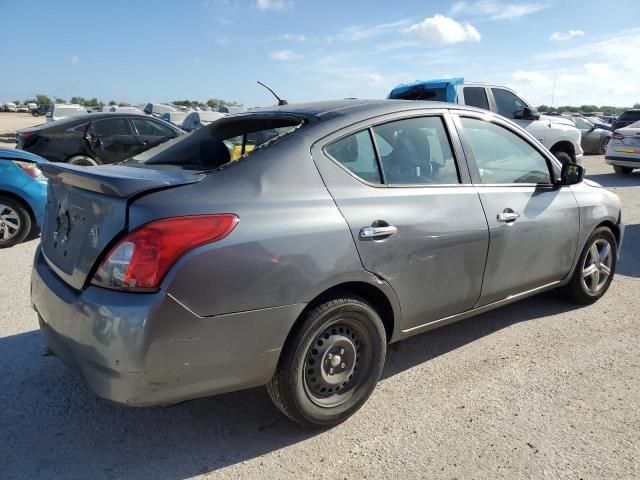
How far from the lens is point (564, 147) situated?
38.4 feet

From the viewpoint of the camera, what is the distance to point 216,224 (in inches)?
90.0

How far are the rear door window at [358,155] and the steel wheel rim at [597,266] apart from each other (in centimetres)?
239

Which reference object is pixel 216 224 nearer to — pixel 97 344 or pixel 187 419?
pixel 97 344

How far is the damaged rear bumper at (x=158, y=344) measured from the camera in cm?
215

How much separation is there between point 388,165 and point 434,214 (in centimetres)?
39

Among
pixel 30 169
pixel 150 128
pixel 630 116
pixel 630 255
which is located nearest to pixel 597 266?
pixel 630 255

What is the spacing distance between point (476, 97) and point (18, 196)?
796 cm

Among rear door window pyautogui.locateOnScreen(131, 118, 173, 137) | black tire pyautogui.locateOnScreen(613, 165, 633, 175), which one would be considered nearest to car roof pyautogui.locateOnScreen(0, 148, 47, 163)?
rear door window pyautogui.locateOnScreen(131, 118, 173, 137)

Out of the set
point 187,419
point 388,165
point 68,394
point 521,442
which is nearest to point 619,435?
point 521,442

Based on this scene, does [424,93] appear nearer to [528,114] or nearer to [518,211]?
[528,114]

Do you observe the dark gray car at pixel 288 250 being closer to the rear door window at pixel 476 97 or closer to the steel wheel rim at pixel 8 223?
the steel wheel rim at pixel 8 223

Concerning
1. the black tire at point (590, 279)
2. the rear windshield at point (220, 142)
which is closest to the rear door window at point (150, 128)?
the rear windshield at point (220, 142)

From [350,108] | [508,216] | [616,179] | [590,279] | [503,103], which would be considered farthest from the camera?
[616,179]

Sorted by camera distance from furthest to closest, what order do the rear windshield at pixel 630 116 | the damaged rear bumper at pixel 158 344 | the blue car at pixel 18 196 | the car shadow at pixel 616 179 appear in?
the rear windshield at pixel 630 116 → the car shadow at pixel 616 179 → the blue car at pixel 18 196 → the damaged rear bumper at pixel 158 344
